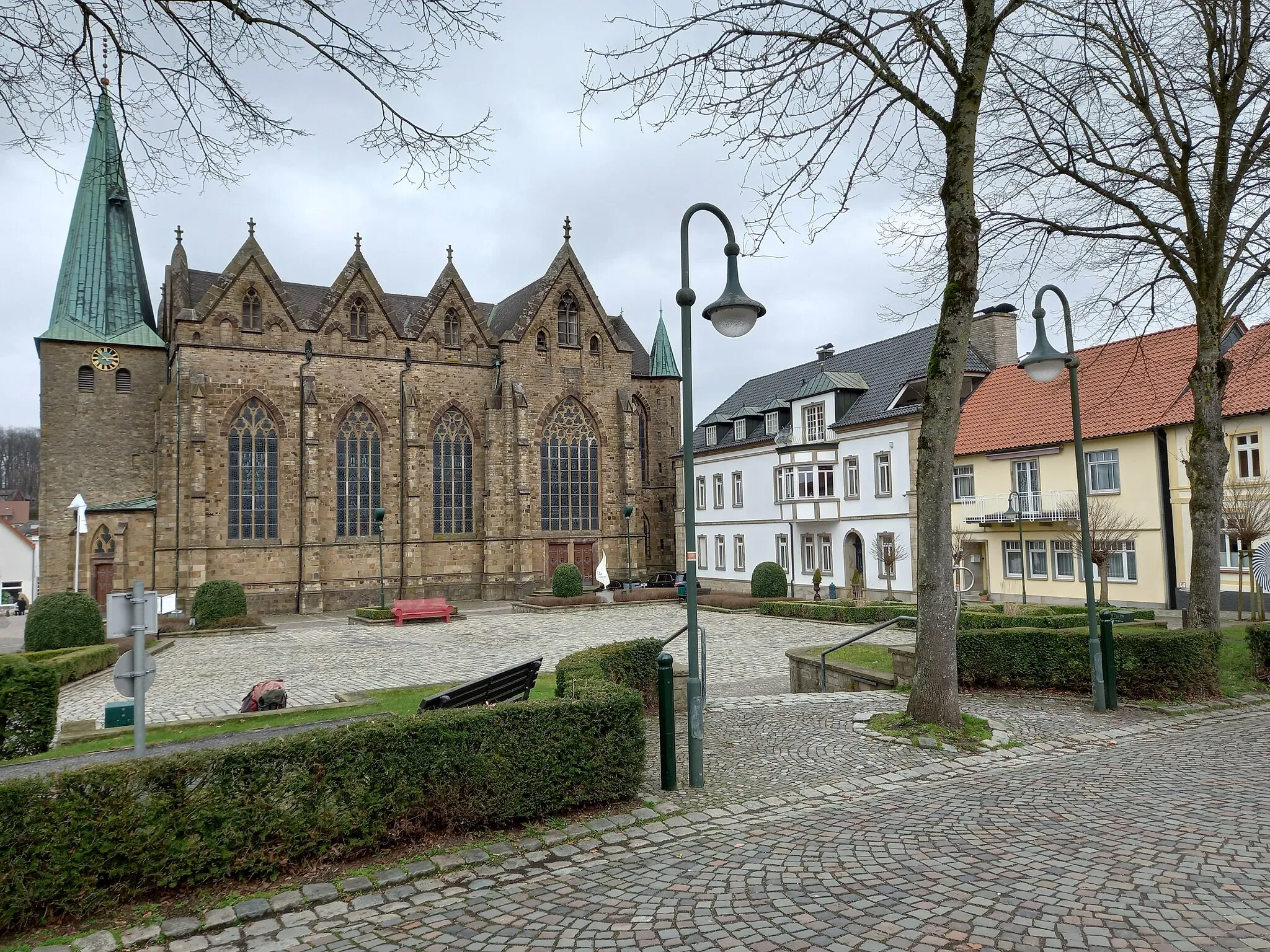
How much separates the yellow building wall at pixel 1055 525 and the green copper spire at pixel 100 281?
119ft

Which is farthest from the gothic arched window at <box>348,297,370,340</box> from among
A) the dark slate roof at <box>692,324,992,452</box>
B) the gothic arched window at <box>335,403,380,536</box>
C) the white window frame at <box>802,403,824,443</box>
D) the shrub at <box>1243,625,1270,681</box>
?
the shrub at <box>1243,625,1270,681</box>

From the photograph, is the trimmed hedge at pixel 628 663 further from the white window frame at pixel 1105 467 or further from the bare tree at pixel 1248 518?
the white window frame at pixel 1105 467

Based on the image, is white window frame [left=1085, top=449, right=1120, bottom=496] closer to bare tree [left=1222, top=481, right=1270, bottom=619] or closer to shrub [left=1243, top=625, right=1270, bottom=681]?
bare tree [left=1222, top=481, right=1270, bottom=619]

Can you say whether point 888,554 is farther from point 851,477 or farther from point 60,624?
point 60,624

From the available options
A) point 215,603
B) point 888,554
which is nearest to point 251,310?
point 215,603

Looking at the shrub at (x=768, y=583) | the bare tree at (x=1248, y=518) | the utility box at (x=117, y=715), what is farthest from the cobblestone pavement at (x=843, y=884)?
the shrub at (x=768, y=583)

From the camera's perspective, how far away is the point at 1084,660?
39.0ft

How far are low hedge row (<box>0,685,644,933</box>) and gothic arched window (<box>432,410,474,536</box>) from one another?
34.1 meters

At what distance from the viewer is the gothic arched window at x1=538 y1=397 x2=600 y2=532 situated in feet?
139

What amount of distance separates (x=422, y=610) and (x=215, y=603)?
22.3ft

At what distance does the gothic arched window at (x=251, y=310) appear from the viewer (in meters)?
36.1

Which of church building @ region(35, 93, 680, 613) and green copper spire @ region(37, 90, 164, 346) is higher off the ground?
green copper spire @ region(37, 90, 164, 346)

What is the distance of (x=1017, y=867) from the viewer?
18.1 ft

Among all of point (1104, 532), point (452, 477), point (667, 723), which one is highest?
point (452, 477)
